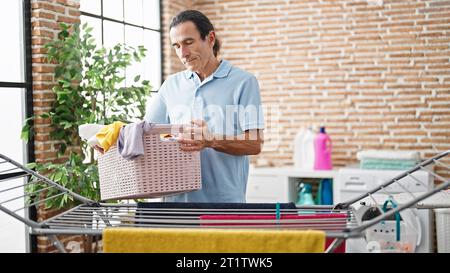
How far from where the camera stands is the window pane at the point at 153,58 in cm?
553

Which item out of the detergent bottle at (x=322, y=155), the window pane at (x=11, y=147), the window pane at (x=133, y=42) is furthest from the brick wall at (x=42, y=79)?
the detergent bottle at (x=322, y=155)

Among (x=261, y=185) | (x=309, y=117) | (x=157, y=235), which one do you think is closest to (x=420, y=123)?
(x=309, y=117)

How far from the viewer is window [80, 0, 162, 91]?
4.62 meters

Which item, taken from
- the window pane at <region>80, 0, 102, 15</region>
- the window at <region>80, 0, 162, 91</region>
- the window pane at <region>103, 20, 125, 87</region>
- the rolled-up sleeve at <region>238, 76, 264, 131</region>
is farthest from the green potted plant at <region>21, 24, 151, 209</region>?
the rolled-up sleeve at <region>238, 76, 264, 131</region>

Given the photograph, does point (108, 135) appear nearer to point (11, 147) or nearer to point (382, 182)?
point (11, 147)

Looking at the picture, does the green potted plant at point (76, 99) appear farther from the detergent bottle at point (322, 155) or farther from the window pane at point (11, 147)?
the detergent bottle at point (322, 155)

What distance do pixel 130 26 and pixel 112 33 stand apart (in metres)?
0.35

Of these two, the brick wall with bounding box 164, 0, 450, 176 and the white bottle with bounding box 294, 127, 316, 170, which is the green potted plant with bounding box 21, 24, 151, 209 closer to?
the brick wall with bounding box 164, 0, 450, 176

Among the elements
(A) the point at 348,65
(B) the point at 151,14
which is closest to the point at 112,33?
(B) the point at 151,14

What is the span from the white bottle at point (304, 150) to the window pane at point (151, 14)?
5.82ft

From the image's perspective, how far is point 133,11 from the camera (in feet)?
17.3

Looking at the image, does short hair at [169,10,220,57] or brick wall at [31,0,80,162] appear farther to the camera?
brick wall at [31,0,80,162]
